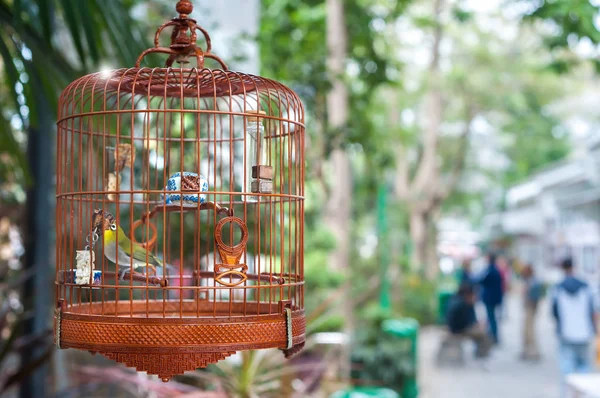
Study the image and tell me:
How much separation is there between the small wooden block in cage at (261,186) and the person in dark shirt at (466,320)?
31.2 ft

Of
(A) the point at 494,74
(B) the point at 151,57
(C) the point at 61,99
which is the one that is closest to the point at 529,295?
(A) the point at 494,74

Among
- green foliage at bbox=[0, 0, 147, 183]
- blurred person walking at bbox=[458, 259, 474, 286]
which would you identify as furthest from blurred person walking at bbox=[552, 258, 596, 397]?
green foliage at bbox=[0, 0, 147, 183]

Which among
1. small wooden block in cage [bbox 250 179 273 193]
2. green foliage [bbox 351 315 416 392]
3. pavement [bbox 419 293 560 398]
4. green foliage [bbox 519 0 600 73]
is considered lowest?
pavement [bbox 419 293 560 398]

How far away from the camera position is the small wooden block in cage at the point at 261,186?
2.54 metres

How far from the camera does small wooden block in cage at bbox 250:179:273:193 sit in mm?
2537

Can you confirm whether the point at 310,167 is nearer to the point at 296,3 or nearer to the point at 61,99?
the point at 296,3

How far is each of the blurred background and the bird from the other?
1.36 m

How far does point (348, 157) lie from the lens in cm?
1095

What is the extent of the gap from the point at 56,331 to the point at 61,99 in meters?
0.76

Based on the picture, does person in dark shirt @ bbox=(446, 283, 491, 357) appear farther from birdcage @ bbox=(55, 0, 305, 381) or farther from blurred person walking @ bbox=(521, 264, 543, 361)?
birdcage @ bbox=(55, 0, 305, 381)

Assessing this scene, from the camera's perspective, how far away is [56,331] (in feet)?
7.75

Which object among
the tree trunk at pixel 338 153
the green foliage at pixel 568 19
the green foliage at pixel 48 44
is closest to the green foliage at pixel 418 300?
the tree trunk at pixel 338 153

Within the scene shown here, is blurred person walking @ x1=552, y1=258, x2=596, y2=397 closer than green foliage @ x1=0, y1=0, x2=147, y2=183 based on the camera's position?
No

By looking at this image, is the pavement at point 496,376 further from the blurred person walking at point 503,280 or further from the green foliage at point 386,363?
the green foliage at point 386,363
